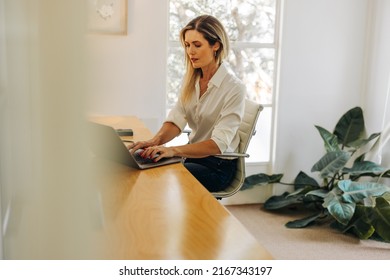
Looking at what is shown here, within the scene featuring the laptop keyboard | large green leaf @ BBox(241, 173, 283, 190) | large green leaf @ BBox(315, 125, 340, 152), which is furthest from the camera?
large green leaf @ BBox(241, 173, 283, 190)

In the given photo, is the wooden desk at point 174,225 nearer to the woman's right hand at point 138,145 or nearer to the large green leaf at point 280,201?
the woman's right hand at point 138,145

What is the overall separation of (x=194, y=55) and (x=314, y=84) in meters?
1.58

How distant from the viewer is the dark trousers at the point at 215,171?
7.27 ft

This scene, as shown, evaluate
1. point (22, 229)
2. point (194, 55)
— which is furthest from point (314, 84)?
point (22, 229)

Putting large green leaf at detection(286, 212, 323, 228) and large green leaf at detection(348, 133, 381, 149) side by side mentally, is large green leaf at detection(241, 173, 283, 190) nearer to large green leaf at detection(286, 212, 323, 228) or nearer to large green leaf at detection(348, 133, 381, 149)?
large green leaf at detection(286, 212, 323, 228)

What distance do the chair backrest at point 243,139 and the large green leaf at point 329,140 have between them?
117 centimetres

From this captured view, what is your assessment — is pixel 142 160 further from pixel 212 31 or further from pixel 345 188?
pixel 345 188

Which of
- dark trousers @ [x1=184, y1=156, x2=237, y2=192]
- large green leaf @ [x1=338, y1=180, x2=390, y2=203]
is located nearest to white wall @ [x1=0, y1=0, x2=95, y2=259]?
dark trousers @ [x1=184, y1=156, x2=237, y2=192]

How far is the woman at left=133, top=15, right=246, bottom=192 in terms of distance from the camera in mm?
2111

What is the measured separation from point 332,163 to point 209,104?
1.27 m

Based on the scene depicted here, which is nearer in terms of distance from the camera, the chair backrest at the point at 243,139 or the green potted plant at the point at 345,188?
the chair backrest at the point at 243,139

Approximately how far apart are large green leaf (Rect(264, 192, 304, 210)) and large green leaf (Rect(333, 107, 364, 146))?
472 mm

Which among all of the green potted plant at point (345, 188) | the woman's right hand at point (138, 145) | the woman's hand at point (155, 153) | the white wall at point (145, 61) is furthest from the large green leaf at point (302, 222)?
the woman's hand at point (155, 153)

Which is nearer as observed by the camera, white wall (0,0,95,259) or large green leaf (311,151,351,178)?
white wall (0,0,95,259)
